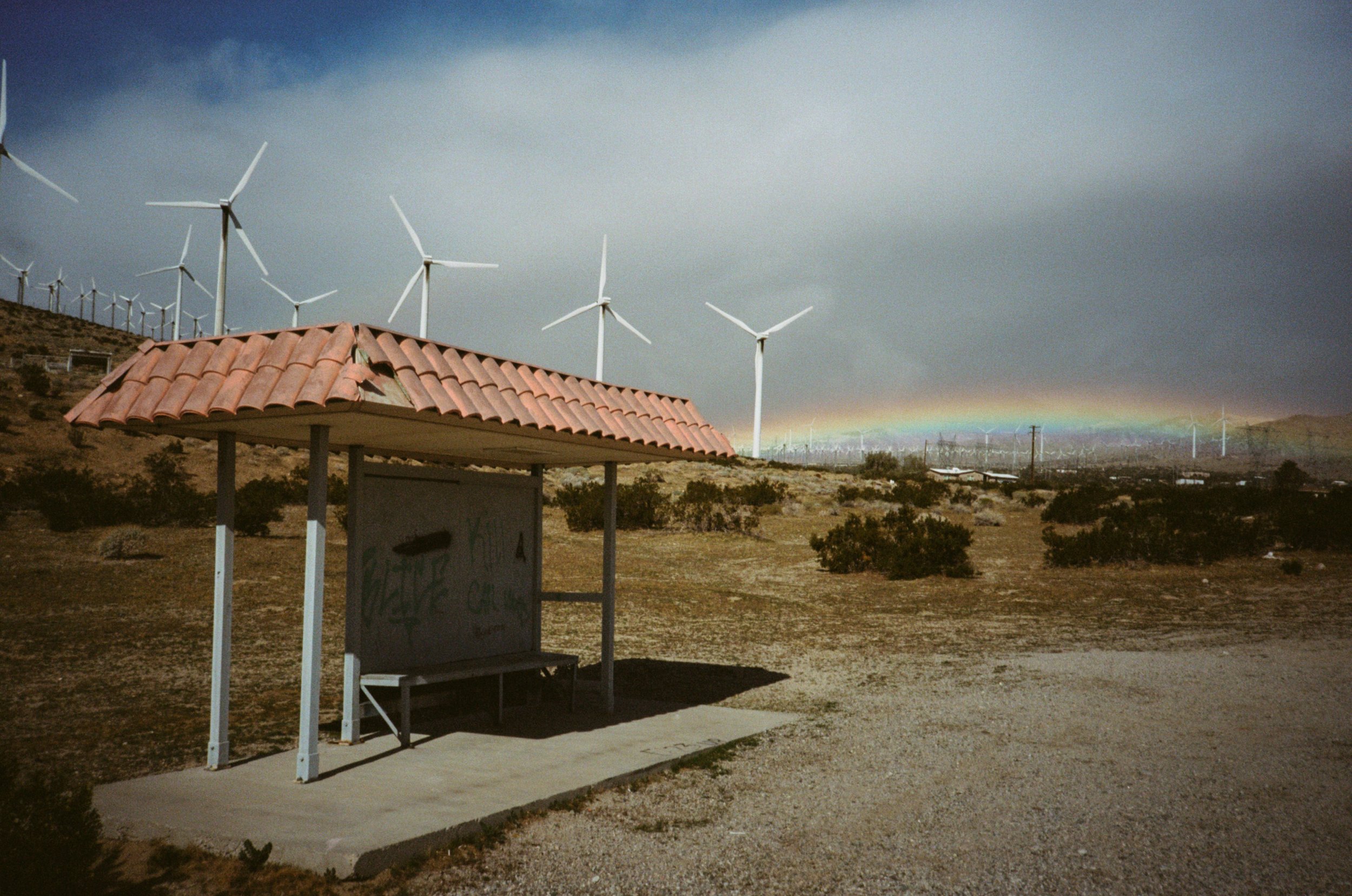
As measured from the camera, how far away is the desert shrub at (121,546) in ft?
69.6

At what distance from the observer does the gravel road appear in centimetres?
534

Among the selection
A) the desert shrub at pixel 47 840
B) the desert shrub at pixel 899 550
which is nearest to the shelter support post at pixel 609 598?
the desert shrub at pixel 47 840

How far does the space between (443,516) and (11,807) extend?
16.7 ft

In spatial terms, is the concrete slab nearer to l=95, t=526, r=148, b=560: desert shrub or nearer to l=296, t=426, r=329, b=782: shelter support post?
l=296, t=426, r=329, b=782: shelter support post

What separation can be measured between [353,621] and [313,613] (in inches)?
42.0

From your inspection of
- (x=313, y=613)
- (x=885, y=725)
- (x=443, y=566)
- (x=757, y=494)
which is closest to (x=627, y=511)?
(x=757, y=494)

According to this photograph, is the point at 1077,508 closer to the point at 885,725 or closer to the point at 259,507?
the point at 259,507

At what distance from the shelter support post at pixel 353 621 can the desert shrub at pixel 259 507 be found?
17.0m

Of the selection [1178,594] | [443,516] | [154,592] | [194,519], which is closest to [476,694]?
[443,516]

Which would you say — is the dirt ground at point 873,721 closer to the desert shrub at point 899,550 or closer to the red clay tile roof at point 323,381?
the desert shrub at point 899,550

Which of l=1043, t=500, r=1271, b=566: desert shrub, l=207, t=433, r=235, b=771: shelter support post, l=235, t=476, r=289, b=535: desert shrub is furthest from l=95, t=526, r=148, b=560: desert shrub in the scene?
l=1043, t=500, r=1271, b=566: desert shrub

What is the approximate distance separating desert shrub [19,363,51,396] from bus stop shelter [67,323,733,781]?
155 feet

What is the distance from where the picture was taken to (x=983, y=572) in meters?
25.5

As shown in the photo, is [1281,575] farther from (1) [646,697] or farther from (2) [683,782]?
(2) [683,782]
